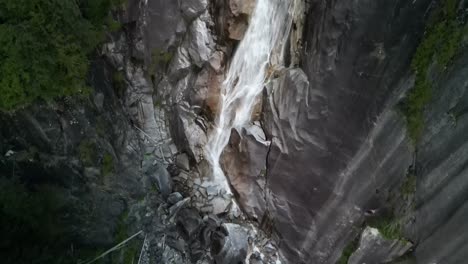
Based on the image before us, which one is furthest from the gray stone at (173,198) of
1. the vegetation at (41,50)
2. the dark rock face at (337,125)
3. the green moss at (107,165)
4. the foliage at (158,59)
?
the vegetation at (41,50)

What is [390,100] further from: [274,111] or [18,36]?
[18,36]

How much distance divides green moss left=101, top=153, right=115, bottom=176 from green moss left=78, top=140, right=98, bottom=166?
38 cm

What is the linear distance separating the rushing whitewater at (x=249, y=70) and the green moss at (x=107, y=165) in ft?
11.0

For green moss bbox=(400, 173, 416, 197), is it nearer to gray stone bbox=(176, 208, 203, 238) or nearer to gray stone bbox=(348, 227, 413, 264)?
gray stone bbox=(348, 227, 413, 264)

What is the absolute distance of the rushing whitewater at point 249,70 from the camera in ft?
39.8

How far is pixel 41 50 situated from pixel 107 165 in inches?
155

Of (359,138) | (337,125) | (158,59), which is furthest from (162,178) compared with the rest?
(359,138)

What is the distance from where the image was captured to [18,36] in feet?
28.9

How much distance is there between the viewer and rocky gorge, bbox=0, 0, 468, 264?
8.70 metres

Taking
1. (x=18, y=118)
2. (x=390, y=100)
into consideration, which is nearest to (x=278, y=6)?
(x=390, y=100)

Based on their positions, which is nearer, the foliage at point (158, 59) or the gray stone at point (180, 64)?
the gray stone at point (180, 64)

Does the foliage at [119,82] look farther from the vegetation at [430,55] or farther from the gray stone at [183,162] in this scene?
the vegetation at [430,55]

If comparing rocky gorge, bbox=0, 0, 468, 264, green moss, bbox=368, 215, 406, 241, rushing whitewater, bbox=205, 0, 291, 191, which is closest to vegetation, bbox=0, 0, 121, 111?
rocky gorge, bbox=0, 0, 468, 264

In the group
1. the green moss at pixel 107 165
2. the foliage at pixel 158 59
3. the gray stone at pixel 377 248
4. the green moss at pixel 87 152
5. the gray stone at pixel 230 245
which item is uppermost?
the foliage at pixel 158 59
